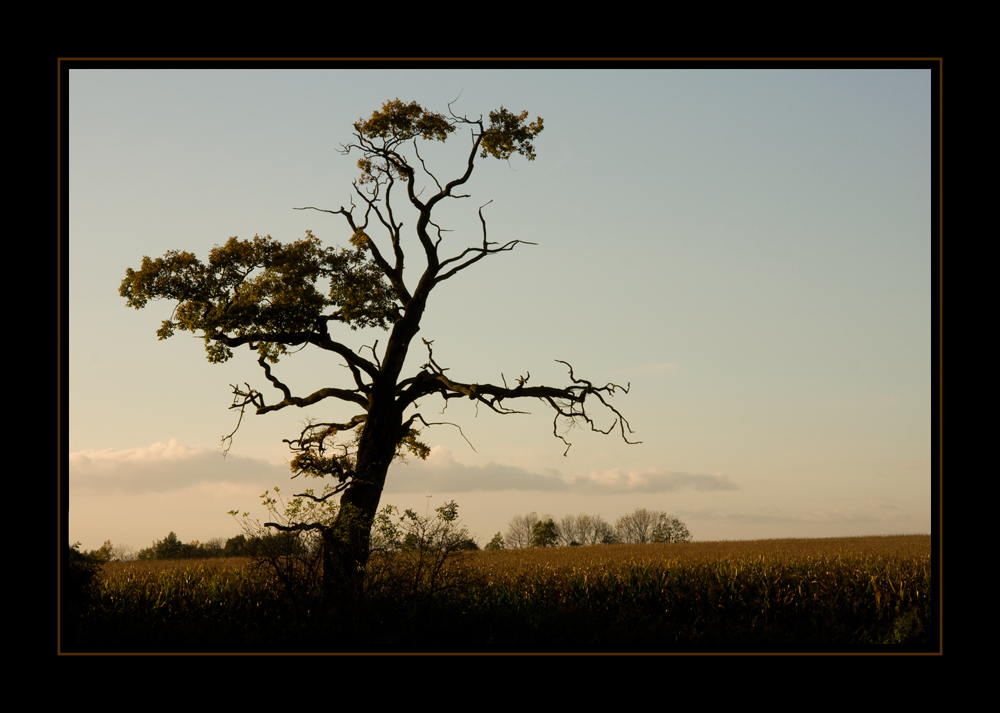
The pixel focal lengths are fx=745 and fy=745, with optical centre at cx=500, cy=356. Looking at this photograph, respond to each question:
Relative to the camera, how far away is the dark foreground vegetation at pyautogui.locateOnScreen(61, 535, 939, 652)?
18359 millimetres

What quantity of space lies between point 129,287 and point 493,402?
10.5 metres

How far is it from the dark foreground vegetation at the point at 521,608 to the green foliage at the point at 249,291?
6325 mm

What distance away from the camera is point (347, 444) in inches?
822

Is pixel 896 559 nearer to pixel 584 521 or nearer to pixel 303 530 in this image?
pixel 303 530

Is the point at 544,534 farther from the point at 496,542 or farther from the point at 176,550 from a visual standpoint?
the point at 496,542

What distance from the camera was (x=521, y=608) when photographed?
19750 mm

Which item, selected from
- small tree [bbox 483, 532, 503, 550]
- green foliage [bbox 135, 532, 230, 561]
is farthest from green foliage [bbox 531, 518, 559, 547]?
small tree [bbox 483, 532, 503, 550]

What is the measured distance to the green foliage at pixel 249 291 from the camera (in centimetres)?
2025

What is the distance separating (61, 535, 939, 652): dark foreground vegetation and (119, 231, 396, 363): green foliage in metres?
6.32

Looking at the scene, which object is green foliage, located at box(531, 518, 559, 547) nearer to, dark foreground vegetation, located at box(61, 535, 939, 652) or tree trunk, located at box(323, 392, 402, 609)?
dark foreground vegetation, located at box(61, 535, 939, 652)

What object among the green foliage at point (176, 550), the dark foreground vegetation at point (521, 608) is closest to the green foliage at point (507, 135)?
the dark foreground vegetation at point (521, 608)

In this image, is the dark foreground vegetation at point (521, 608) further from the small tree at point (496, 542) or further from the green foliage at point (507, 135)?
the green foliage at point (507, 135)

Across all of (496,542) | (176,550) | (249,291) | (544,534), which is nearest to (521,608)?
(496,542)
